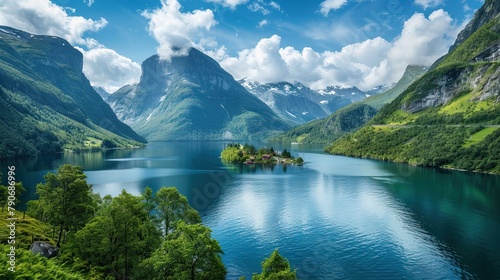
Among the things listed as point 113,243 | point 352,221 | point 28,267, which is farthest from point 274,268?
point 352,221

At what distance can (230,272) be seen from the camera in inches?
2539

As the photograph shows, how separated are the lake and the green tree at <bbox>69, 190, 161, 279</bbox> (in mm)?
20992

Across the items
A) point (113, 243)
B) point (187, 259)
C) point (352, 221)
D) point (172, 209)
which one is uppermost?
point (172, 209)

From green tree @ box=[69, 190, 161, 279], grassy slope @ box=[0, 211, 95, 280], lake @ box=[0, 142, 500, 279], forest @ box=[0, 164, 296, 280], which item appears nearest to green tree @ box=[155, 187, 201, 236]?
forest @ box=[0, 164, 296, 280]

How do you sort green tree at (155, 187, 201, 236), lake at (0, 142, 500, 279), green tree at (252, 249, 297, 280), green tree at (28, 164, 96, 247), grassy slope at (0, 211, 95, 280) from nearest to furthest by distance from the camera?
grassy slope at (0, 211, 95, 280) → green tree at (252, 249, 297, 280) → green tree at (28, 164, 96, 247) → green tree at (155, 187, 201, 236) → lake at (0, 142, 500, 279)

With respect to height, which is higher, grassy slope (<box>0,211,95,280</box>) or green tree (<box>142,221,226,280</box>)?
grassy slope (<box>0,211,95,280</box>)

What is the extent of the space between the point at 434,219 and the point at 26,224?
101 m

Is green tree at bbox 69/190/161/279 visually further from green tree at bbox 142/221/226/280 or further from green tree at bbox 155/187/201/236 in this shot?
green tree at bbox 155/187/201/236

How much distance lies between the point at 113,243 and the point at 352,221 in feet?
227

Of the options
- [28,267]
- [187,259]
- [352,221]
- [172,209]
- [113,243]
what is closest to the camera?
[28,267]

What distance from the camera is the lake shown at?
6712 cm

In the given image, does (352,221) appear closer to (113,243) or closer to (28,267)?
(113,243)

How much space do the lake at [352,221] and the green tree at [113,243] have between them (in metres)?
21.0

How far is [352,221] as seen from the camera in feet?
322
